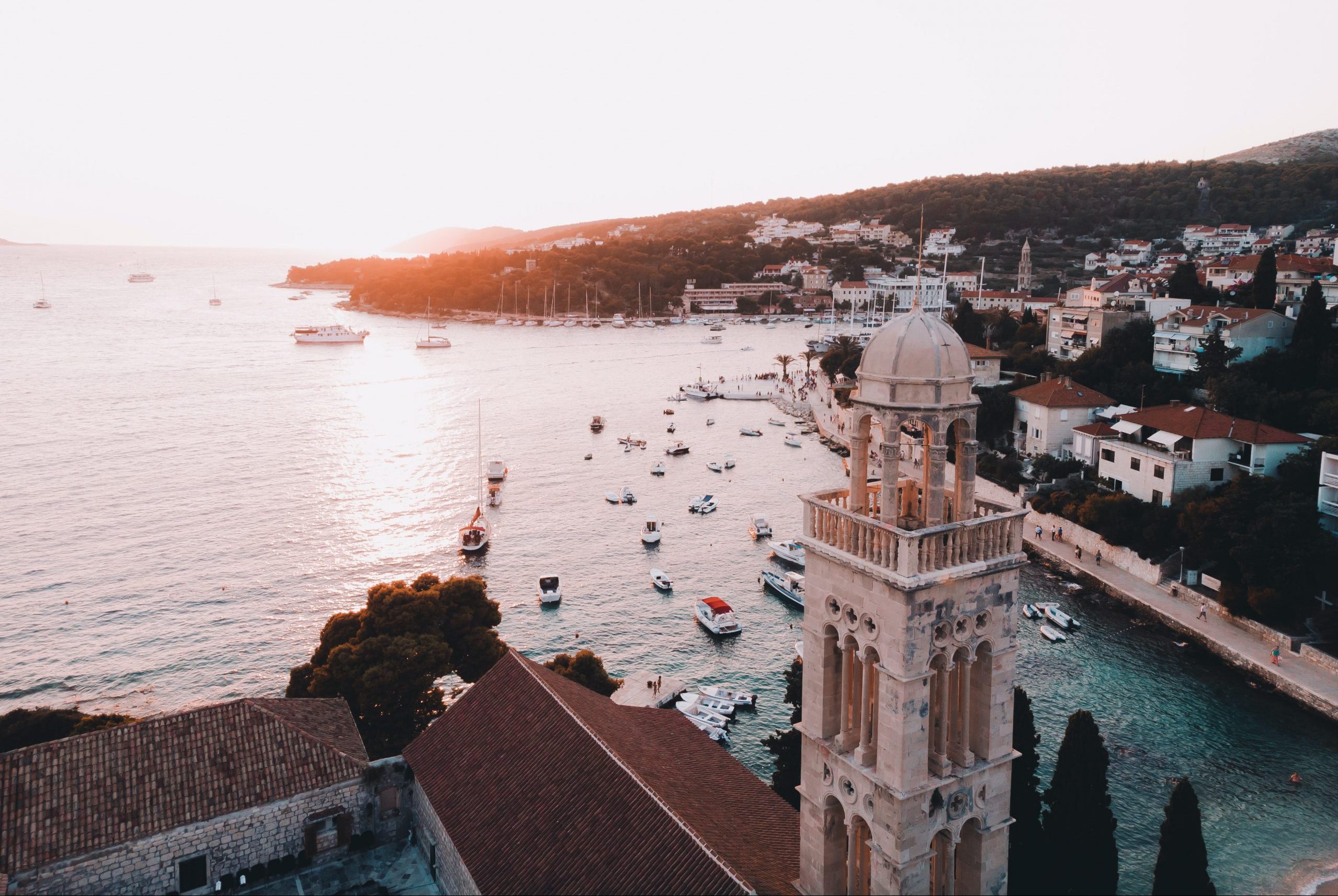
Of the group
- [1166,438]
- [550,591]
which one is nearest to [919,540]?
[550,591]

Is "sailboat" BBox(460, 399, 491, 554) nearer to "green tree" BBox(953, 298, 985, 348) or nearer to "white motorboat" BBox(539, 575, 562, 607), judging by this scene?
"white motorboat" BBox(539, 575, 562, 607)

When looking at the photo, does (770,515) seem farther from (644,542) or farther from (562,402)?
(562,402)

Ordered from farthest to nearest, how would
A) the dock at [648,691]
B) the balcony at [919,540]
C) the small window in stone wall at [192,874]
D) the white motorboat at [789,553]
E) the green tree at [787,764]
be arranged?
the white motorboat at [789,553] → the dock at [648,691] → the green tree at [787,764] → the small window in stone wall at [192,874] → the balcony at [919,540]

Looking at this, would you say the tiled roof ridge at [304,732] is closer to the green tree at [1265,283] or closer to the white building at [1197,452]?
the white building at [1197,452]

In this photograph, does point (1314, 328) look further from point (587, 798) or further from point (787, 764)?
point (587, 798)

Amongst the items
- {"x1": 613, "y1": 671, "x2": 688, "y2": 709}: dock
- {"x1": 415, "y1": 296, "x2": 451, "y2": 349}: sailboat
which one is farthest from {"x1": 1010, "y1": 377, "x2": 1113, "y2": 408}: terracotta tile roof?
{"x1": 415, "y1": 296, "x2": 451, "y2": 349}: sailboat

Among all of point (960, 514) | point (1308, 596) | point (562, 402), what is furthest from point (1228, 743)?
point (562, 402)

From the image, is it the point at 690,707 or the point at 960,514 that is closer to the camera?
the point at 960,514

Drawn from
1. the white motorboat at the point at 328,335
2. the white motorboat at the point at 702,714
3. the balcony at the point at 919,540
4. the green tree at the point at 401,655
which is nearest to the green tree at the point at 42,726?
the green tree at the point at 401,655
